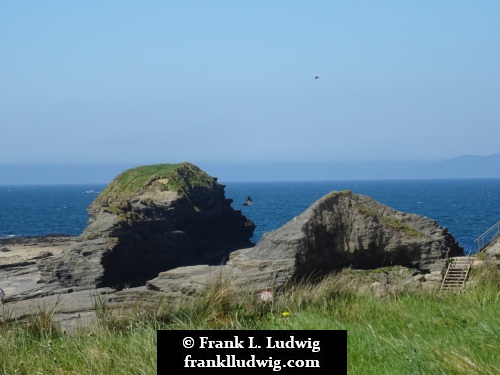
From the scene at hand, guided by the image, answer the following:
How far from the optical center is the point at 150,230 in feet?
145

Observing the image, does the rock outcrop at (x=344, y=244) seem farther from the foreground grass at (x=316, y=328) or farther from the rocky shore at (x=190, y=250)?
the foreground grass at (x=316, y=328)

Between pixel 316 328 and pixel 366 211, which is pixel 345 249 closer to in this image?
pixel 366 211

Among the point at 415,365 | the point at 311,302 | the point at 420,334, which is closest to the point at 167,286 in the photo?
Result: the point at 311,302

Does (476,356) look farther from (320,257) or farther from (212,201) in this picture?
(212,201)

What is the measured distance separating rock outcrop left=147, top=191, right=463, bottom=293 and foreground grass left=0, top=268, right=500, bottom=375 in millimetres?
11577

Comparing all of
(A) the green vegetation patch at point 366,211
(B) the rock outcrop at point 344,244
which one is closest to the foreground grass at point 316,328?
(B) the rock outcrop at point 344,244

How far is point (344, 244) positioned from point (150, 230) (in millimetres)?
22193

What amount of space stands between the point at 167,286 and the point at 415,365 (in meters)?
17.6

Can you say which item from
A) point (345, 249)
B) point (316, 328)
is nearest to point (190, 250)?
point (345, 249)

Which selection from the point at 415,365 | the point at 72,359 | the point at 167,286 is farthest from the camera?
the point at 167,286

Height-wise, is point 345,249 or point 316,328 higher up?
point 316,328

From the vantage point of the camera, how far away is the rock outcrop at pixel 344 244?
2111cm

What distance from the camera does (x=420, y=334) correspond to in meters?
6.57

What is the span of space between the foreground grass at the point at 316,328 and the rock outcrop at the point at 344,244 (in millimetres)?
11577
